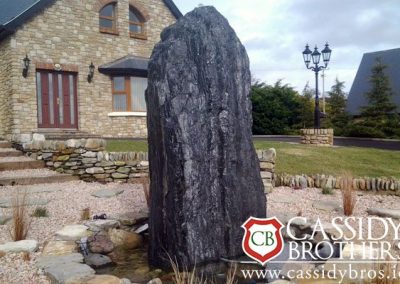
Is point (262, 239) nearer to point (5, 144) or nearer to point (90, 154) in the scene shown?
point (90, 154)

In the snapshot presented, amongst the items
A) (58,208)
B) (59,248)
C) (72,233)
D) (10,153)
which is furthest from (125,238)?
(10,153)

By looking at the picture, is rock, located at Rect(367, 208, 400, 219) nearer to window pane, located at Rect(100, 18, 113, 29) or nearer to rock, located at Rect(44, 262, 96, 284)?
rock, located at Rect(44, 262, 96, 284)

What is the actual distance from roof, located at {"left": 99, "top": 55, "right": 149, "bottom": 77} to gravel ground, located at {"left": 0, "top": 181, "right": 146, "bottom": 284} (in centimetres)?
774

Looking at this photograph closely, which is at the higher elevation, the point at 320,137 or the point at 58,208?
the point at 320,137

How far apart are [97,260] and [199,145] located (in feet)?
5.04

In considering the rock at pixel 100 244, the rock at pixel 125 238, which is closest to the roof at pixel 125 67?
the rock at pixel 125 238

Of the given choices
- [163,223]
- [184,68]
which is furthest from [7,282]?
[184,68]

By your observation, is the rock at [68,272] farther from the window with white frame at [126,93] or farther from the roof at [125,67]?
the window with white frame at [126,93]

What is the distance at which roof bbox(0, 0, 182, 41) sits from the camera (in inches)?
486

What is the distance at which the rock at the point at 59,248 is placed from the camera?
3506mm

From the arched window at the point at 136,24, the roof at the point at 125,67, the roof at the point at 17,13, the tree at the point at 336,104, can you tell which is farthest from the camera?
the tree at the point at 336,104

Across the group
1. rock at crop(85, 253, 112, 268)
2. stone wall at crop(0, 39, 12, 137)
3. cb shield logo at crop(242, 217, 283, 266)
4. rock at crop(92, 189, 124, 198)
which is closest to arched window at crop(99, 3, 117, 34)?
stone wall at crop(0, 39, 12, 137)

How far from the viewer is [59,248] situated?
3596 millimetres

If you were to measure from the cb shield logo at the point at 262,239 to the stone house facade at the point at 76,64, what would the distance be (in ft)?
35.6
